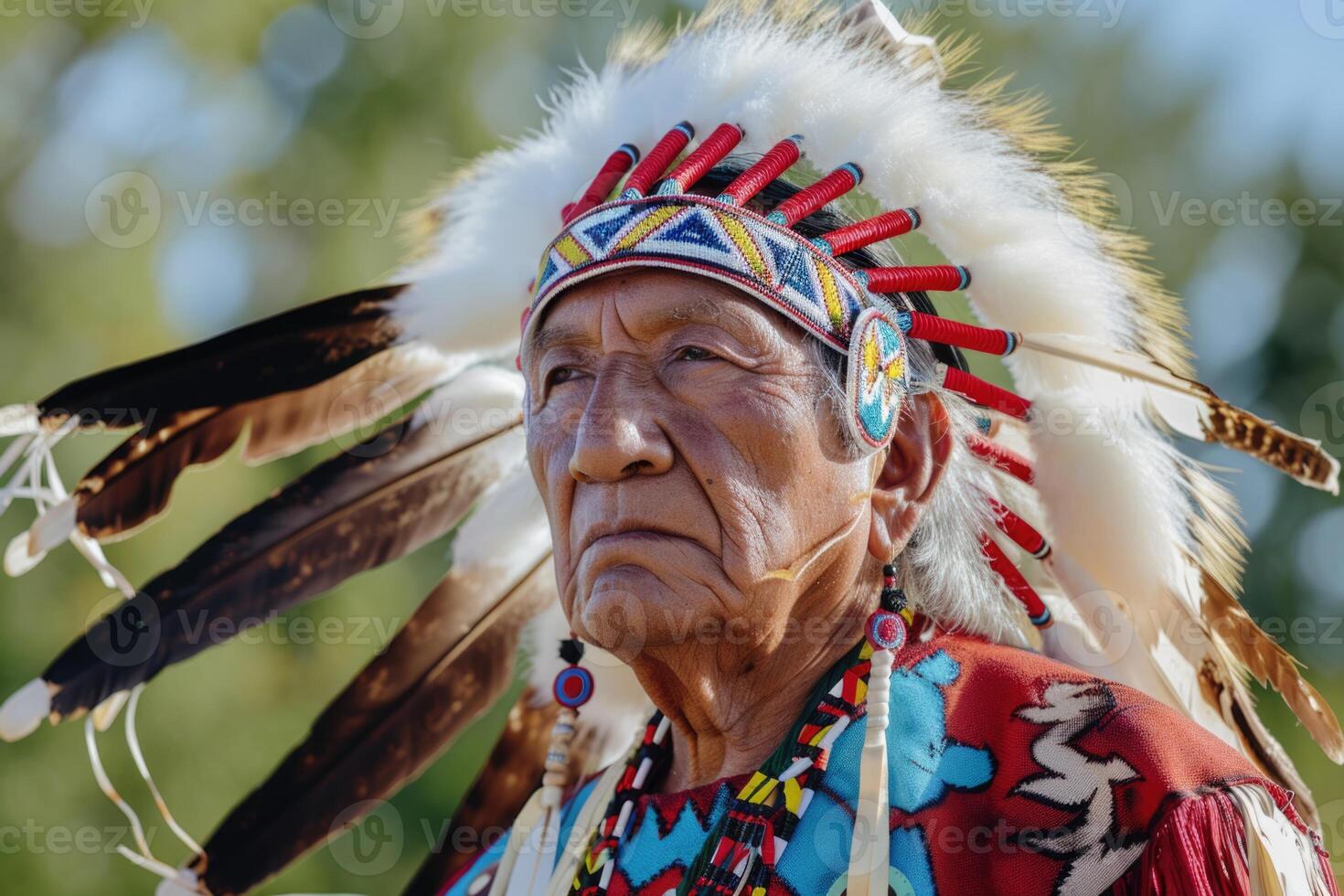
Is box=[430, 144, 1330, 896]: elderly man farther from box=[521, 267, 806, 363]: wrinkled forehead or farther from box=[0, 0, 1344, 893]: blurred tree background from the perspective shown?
box=[0, 0, 1344, 893]: blurred tree background

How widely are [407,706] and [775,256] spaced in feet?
5.02

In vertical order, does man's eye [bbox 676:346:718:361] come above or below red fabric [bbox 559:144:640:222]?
below

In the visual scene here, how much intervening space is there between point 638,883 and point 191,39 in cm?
844

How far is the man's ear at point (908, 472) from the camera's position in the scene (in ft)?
7.11

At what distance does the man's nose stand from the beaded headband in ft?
0.70

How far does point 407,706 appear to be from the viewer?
3.02 m

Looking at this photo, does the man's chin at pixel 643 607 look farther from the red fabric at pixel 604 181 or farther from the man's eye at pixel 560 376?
the red fabric at pixel 604 181

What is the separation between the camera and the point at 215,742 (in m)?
7.66

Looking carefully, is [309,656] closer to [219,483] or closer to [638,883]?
[219,483]

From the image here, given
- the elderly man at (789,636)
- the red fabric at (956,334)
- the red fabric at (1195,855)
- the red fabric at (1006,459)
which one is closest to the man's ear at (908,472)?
the elderly man at (789,636)

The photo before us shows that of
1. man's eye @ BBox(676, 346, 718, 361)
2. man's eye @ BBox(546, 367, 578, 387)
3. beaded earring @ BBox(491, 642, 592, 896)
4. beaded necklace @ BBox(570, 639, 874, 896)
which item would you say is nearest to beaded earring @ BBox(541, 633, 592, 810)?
beaded earring @ BBox(491, 642, 592, 896)

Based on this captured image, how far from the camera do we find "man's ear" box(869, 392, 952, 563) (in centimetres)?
217

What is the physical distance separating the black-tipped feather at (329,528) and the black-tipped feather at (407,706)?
0.62ft

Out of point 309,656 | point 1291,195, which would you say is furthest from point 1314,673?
point 309,656
